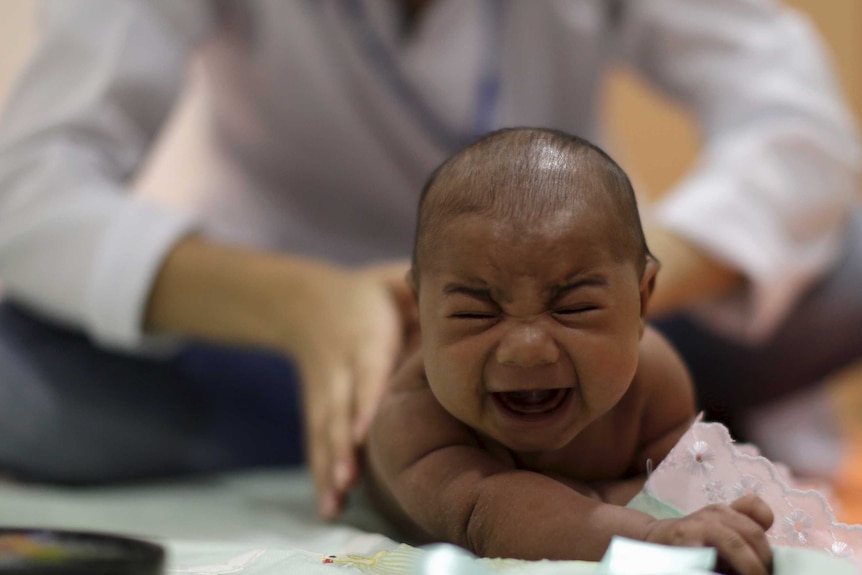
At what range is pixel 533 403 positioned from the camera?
0.40m

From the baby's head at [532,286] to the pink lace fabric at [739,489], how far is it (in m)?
0.05

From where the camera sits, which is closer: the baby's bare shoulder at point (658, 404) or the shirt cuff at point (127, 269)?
the baby's bare shoulder at point (658, 404)

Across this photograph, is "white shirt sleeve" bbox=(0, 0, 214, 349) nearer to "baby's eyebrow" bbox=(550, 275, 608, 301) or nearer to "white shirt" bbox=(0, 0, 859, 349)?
"white shirt" bbox=(0, 0, 859, 349)

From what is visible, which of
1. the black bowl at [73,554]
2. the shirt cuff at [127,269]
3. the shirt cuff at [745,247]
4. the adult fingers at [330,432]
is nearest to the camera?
the black bowl at [73,554]

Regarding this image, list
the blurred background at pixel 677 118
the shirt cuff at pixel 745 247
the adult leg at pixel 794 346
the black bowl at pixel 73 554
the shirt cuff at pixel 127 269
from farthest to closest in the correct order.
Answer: the blurred background at pixel 677 118, the adult leg at pixel 794 346, the shirt cuff at pixel 745 247, the shirt cuff at pixel 127 269, the black bowl at pixel 73 554

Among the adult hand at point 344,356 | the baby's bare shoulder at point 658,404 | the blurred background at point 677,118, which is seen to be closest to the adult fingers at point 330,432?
the adult hand at point 344,356

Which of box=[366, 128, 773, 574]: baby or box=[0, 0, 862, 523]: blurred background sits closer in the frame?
box=[366, 128, 773, 574]: baby

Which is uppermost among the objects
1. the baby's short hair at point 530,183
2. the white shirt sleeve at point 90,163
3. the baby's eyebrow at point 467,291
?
Answer: the white shirt sleeve at point 90,163

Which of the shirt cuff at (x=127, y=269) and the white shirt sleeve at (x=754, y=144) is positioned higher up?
the white shirt sleeve at (x=754, y=144)

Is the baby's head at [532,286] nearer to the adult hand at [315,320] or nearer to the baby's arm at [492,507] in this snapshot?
the baby's arm at [492,507]

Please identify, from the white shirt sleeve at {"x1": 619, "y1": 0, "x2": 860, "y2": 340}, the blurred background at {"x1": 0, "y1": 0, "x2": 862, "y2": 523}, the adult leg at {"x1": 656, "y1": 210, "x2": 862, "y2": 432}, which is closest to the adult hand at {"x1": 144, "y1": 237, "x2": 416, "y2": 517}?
the white shirt sleeve at {"x1": 619, "y1": 0, "x2": 860, "y2": 340}

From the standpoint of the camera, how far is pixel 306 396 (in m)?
0.71

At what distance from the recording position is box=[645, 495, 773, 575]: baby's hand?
0.35 metres

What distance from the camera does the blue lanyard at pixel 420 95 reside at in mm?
954
